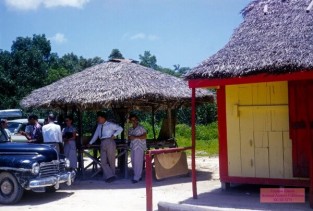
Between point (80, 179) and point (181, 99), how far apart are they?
153 inches

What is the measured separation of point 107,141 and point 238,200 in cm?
470

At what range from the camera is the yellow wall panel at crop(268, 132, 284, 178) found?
9.70m

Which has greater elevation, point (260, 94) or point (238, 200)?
point (260, 94)

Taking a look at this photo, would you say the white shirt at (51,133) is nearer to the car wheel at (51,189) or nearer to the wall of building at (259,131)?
the car wheel at (51,189)

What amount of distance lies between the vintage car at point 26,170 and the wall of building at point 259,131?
4.00 metres

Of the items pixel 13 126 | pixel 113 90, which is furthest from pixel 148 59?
pixel 113 90

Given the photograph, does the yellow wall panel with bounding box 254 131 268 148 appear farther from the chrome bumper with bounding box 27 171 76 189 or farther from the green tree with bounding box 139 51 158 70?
the green tree with bounding box 139 51 158 70

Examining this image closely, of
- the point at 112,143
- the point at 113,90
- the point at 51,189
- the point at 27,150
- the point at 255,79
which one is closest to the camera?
the point at 255,79

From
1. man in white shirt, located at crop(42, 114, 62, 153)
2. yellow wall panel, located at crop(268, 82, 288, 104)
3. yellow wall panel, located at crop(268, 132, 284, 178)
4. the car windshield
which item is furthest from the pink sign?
the car windshield

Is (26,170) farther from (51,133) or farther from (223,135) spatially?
Answer: (223,135)

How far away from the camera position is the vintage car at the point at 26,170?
9758mm

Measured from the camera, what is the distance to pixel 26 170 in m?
9.73

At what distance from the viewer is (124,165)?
14156mm

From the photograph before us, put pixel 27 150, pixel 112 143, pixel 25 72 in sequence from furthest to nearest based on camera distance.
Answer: pixel 25 72 → pixel 112 143 → pixel 27 150
